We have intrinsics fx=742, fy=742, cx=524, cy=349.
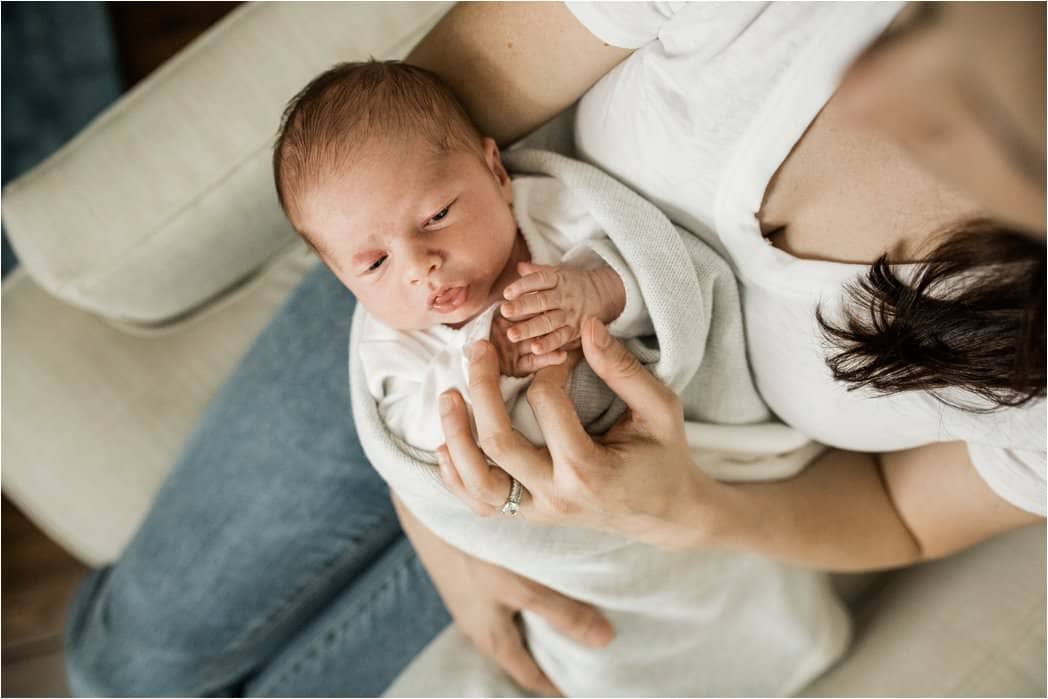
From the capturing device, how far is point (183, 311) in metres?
1.19

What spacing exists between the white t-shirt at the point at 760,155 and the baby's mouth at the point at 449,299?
22 cm

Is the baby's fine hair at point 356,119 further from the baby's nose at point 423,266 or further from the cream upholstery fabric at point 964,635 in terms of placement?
the cream upholstery fabric at point 964,635

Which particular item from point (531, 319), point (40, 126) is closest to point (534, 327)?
point (531, 319)

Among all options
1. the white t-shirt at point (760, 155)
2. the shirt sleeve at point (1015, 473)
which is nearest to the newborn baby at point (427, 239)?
the white t-shirt at point (760, 155)

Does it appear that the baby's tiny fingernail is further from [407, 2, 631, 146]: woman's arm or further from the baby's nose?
[407, 2, 631, 146]: woman's arm

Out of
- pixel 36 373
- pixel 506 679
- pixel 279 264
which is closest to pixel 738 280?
pixel 506 679

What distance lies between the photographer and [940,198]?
571mm

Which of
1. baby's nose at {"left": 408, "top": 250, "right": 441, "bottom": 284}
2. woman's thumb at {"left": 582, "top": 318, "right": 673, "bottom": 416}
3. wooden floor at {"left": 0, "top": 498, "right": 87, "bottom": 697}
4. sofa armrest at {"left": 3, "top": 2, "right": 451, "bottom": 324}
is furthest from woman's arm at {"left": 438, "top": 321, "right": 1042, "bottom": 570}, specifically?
wooden floor at {"left": 0, "top": 498, "right": 87, "bottom": 697}

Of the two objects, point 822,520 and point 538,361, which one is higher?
point 538,361

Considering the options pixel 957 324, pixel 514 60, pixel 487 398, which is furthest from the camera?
pixel 514 60

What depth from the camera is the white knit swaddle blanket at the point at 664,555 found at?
0.76m

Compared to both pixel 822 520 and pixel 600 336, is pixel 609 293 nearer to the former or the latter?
pixel 600 336

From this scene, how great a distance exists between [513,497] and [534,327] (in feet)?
0.58

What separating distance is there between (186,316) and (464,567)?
65 centimetres
